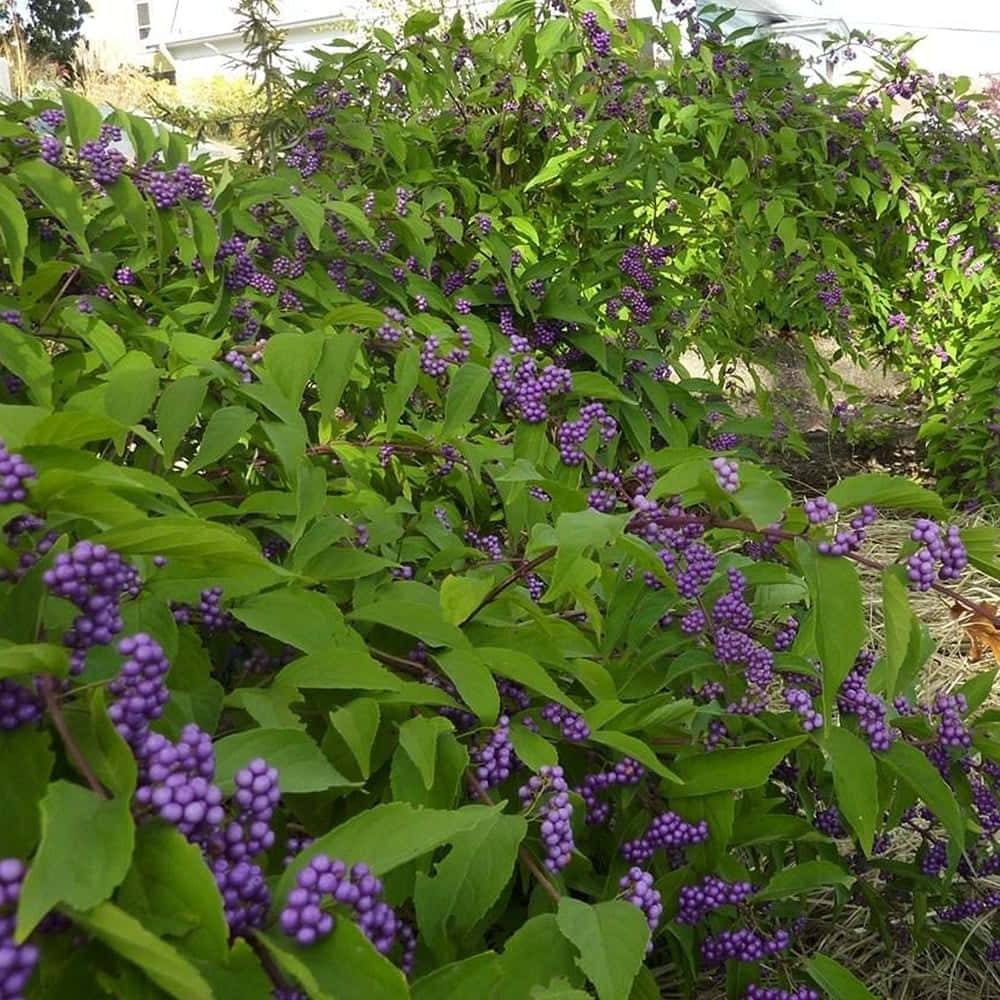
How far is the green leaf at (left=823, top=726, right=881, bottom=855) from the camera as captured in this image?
1078mm

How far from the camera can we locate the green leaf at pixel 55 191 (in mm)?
1490

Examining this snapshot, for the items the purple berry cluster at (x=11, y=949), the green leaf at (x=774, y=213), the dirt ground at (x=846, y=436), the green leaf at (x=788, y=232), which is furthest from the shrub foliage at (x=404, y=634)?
the dirt ground at (x=846, y=436)

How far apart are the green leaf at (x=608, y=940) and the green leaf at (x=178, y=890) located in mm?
323

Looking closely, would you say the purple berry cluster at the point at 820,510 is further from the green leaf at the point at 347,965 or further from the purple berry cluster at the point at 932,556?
the green leaf at the point at 347,965

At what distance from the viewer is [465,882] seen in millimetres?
896

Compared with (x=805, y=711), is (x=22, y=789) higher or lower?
higher

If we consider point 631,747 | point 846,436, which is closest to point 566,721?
point 631,747

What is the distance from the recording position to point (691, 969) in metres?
1.28

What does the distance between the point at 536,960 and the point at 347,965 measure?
27 centimetres

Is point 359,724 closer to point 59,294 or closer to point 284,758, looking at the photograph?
point 284,758

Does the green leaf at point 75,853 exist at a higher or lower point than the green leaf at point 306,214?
lower

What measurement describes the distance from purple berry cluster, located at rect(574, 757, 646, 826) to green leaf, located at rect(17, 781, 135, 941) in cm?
71

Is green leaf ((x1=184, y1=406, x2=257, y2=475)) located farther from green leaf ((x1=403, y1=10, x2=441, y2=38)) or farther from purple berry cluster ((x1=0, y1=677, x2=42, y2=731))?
green leaf ((x1=403, y1=10, x2=441, y2=38))

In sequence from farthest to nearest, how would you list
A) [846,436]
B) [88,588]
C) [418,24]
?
1. [846,436]
2. [418,24]
3. [88,588]
